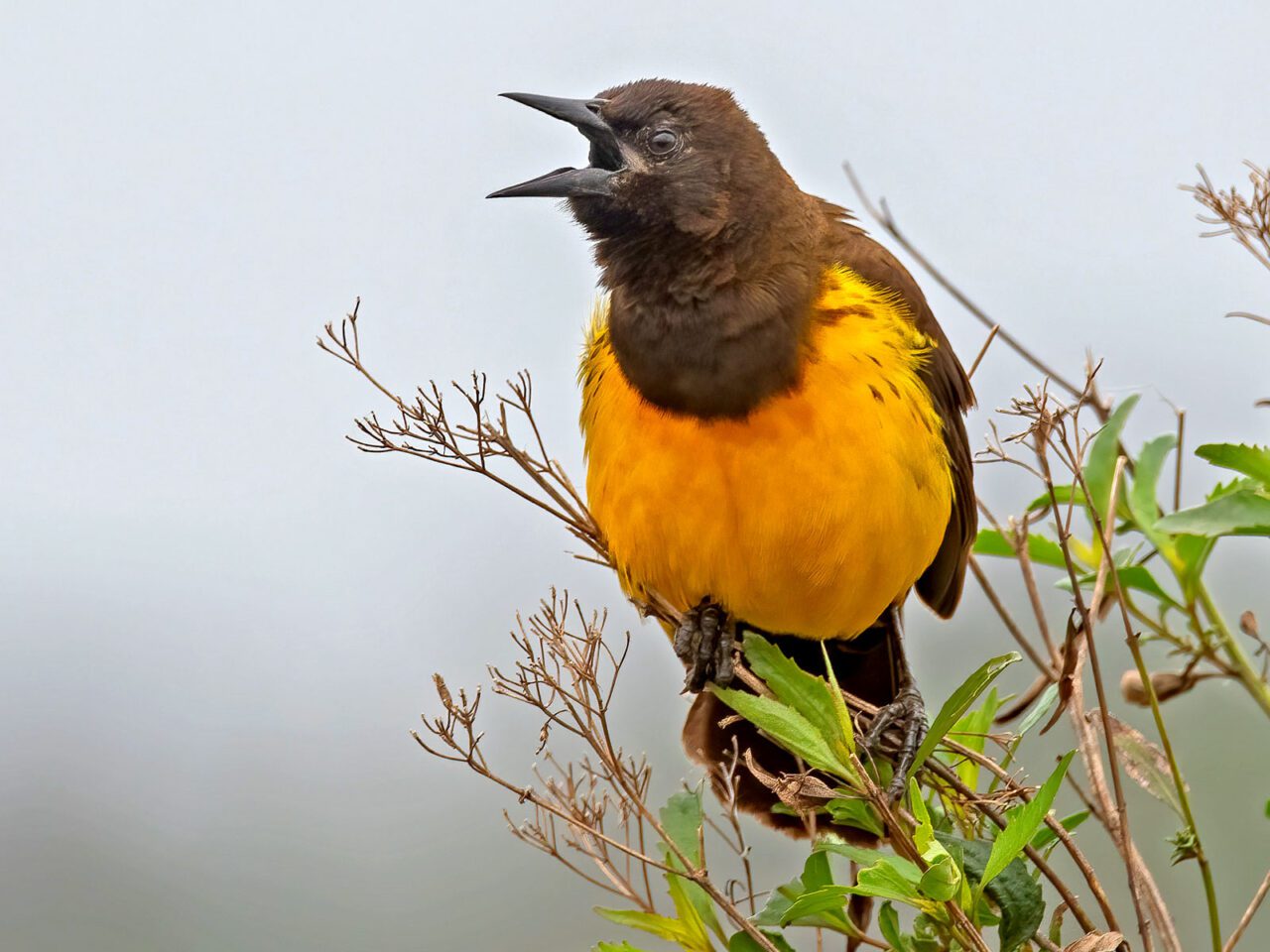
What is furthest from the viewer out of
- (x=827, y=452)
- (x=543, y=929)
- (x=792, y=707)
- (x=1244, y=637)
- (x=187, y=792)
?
(x=187, y=792)

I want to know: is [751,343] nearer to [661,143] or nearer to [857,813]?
[661,143]

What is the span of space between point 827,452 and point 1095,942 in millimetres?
1697

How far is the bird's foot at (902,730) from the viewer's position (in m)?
2.79

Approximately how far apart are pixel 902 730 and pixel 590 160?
156 cm

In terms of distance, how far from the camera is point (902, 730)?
3.50 metres

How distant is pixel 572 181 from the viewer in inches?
147

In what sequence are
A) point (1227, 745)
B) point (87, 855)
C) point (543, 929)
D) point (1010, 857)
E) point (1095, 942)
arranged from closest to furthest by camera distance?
point (1095, 942) → point (1010, 857) → point (1227, 745) → point (543, 929) → point (87, 855)

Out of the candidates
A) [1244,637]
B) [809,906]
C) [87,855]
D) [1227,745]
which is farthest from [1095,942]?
[87,855]

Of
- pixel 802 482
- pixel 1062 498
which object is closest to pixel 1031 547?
pixel 1062 498

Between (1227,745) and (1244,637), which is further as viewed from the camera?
(1227,745)

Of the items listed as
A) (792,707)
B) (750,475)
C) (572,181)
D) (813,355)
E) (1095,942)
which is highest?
(572,181)

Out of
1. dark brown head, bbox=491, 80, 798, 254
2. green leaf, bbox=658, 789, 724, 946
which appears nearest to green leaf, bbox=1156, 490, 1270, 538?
green leaf, bbox=658, 789, 724, 946

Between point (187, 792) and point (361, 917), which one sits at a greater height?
point (187, 792)

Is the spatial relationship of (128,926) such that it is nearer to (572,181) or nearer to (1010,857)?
(572,181)
